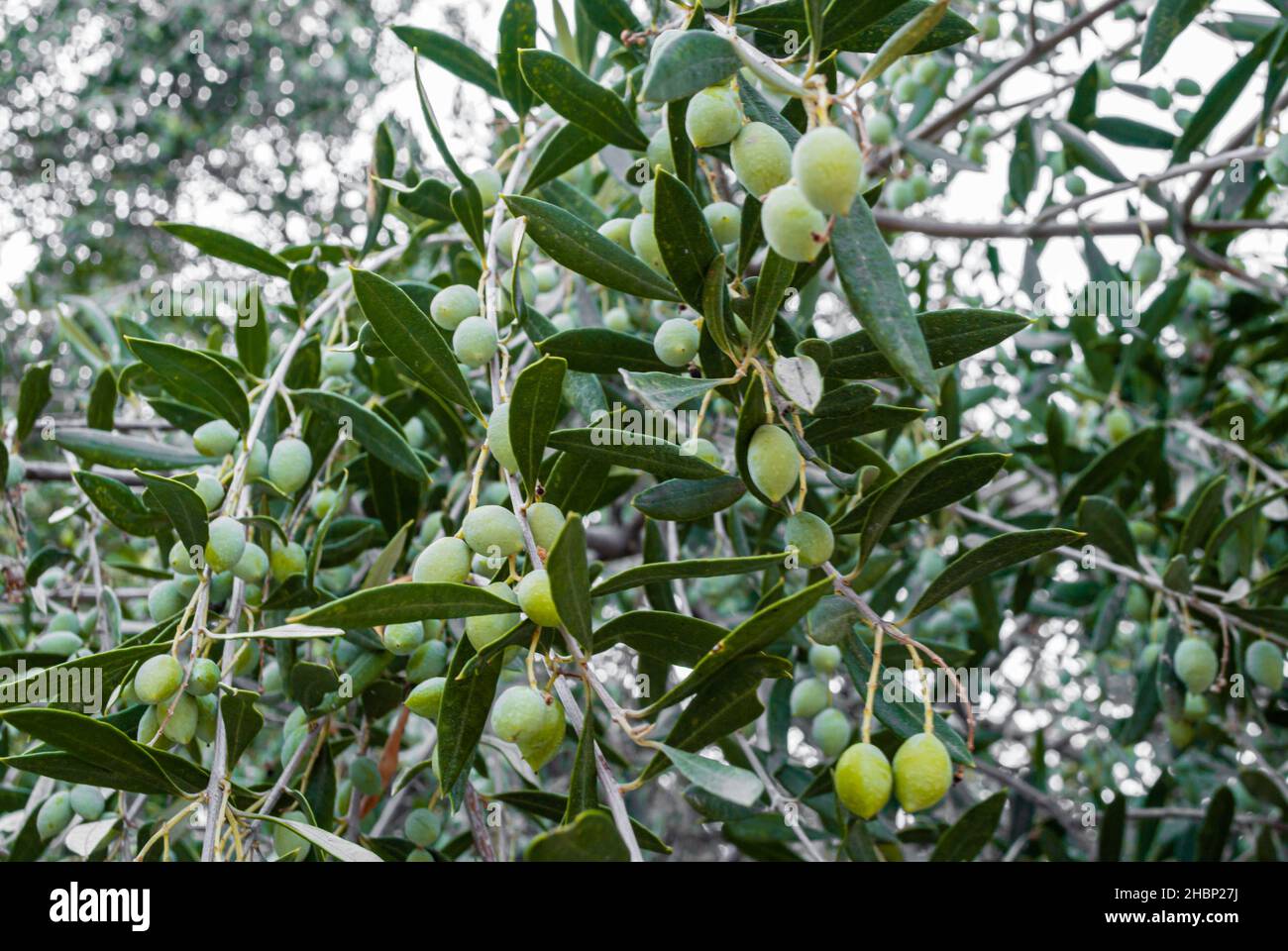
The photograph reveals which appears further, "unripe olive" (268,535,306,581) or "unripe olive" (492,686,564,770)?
"unripe olive" (268,535,306,581)

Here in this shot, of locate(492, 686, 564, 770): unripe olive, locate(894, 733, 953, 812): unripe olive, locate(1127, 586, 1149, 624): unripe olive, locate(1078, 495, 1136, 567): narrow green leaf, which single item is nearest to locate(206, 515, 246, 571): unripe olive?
locate(492, 686, 564, 770): unripe olive

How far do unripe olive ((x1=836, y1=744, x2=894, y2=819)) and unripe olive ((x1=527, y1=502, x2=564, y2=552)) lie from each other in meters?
0.30

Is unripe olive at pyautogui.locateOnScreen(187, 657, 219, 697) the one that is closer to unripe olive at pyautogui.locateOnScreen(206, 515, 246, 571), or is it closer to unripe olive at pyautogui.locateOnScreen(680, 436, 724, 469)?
unripe olive at pyautogui.locateOnScreen(206, 515, 246, 571)

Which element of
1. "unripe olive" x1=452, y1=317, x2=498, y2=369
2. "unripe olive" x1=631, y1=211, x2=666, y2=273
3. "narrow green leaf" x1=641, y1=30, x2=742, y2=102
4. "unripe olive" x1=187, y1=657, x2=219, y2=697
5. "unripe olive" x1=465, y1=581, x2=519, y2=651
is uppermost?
"unripe olive" x1=631, y1=211, x2=666, y2=273

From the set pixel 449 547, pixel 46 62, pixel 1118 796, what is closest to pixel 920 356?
pixel 449 547

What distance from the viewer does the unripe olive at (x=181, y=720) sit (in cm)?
96

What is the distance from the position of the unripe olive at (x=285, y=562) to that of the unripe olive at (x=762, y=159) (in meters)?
0.67

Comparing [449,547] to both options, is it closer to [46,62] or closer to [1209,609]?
[1209,609]

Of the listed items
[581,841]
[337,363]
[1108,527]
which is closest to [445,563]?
[581,841]

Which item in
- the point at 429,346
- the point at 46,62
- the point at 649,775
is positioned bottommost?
the point at 649,775

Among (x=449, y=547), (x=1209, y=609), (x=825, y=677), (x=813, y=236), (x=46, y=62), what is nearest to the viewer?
(x=813, y=236)

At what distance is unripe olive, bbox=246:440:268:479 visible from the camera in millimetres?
1129
